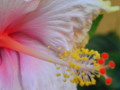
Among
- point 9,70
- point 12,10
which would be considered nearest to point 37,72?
point 9,70

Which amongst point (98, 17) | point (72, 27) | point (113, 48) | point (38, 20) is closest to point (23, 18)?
point (38, 20)

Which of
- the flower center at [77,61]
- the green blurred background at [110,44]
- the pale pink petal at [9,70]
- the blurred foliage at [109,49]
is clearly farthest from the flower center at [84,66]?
the blurred foliage at [109,49]

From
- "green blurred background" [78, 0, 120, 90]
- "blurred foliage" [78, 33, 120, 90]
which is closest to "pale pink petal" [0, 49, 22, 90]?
"green blurred background" [78, 0, 120, 90]

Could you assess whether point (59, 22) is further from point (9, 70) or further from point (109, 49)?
point (109, 49)

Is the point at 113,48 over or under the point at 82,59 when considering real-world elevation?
under

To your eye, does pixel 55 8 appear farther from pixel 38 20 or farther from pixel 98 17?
pixel 98 17

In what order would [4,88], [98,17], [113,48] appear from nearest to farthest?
[4,88]
[98,17]
[113,48]

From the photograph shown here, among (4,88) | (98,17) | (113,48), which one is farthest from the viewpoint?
(113,48)

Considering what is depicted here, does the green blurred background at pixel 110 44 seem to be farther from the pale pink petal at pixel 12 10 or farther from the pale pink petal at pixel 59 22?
the pale pink petal at pixel 12 10

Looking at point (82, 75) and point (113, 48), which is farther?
point (113, 48)
